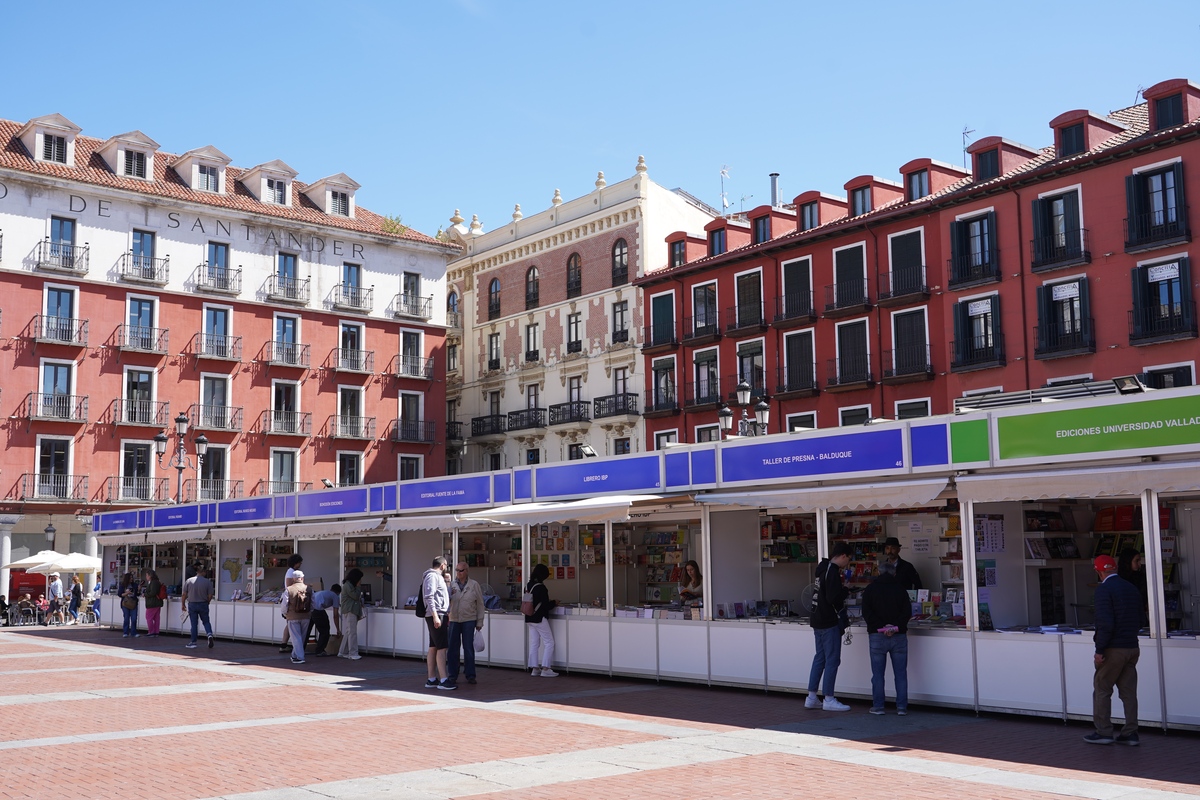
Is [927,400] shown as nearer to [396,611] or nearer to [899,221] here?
[899,221]

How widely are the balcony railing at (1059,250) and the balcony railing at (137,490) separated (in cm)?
3401

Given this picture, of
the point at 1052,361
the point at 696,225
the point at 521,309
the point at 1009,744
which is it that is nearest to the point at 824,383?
the point at 1052,361

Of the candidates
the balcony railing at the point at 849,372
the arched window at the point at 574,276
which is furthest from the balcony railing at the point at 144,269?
the balcony railing at the point at 849,372

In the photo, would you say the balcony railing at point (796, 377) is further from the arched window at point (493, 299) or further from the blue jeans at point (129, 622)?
the blue jeans at point (129, 622)

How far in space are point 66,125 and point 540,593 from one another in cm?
3863

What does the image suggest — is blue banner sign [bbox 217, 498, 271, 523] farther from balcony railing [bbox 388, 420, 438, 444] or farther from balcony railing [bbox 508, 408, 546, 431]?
balcony railing [bbox 388, 420, 438, 444]

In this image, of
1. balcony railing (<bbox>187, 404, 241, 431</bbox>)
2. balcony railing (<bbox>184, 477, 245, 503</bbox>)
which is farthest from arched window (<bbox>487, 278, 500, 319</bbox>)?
balcony railing (<bbox>184, 477, 245, 503</bbox>)

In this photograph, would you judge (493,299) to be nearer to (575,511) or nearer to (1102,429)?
(575,511)

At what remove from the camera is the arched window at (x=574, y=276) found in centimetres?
5281

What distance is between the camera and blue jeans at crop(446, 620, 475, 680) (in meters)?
16.6

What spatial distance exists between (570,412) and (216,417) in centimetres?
1491

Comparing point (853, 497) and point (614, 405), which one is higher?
point (614, 405)

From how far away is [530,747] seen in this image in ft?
36.4

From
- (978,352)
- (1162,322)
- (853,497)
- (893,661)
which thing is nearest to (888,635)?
(893,661)
